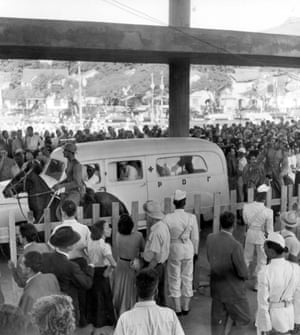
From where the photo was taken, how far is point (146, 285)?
3.19m

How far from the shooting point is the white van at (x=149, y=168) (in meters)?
8.40

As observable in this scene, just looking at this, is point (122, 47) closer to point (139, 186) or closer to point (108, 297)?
point (139, 186)

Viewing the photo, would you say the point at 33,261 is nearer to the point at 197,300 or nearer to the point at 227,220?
the point at 227,220

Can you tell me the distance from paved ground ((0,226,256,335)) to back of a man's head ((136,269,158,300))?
203 centimetres

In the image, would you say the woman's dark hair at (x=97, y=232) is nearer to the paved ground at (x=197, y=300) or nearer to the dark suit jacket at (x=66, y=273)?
the dark suit jacket at (x=66, y=273)

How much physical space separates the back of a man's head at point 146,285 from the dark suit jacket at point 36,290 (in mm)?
765

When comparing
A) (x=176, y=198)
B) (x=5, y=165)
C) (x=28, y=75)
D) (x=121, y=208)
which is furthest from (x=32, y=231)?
(x=28, y=75)

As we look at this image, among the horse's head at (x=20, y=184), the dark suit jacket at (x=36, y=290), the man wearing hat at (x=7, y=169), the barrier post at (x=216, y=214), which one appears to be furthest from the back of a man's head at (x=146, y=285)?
the man wearing hat at (x=7, y=169)

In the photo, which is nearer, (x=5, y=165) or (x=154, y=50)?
(x=5, y=165)

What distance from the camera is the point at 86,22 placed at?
10117 mm

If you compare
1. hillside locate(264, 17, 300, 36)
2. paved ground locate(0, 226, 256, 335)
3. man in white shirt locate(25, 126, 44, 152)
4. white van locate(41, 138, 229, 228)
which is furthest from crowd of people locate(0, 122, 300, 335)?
man in white shirt locate(25, 126, 44, 152)

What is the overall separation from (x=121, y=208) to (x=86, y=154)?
1119 millimetres

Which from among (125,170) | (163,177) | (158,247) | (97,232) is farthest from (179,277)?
(163,177)

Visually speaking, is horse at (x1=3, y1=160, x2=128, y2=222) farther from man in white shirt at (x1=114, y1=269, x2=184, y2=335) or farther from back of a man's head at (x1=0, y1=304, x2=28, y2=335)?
back of a man's head at (x1=0, y1=304, x2=28, y2=335)
